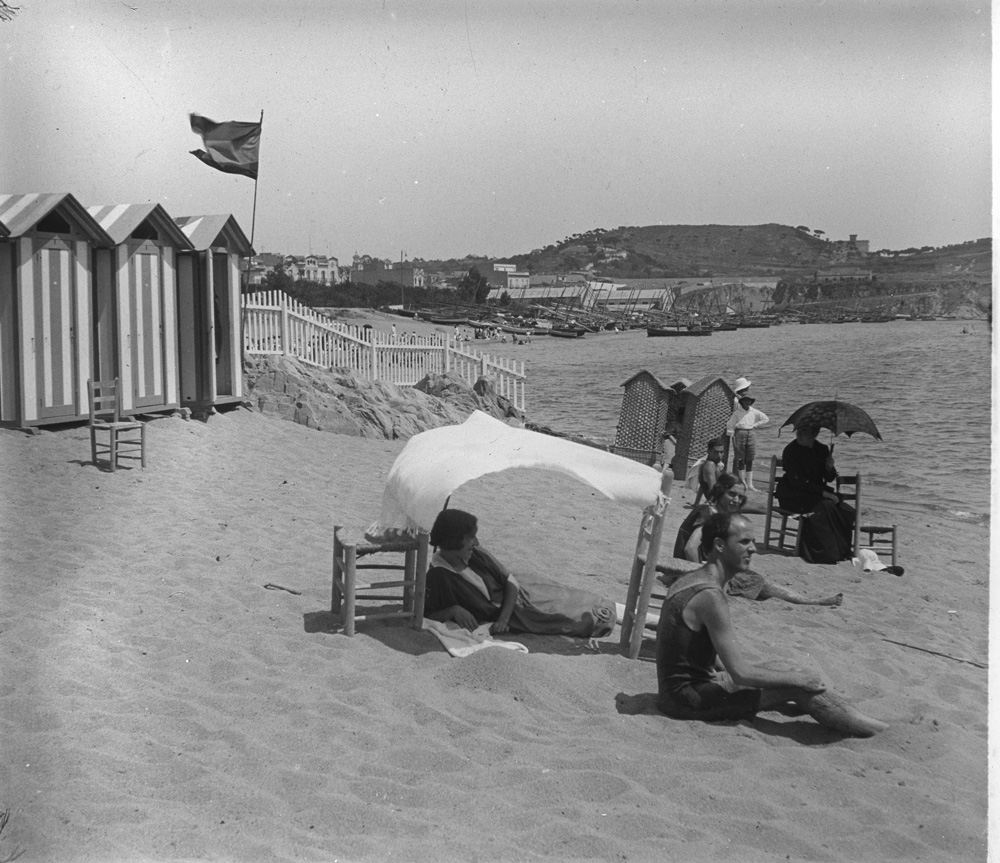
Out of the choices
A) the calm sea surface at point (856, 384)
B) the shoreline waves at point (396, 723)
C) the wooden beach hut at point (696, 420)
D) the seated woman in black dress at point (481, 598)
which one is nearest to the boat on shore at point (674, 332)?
the calm sea surface at point (856, 384)

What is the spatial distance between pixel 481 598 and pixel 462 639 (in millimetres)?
361

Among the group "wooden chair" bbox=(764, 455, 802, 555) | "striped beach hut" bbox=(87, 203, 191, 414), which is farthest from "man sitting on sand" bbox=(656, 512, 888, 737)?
"striped beach hut" bbox=(87, 203, 191, 414)

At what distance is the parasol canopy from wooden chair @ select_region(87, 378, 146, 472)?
6.13 metres

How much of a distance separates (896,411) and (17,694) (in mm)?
31266

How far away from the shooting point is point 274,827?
3.43 metres

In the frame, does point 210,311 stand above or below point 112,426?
above

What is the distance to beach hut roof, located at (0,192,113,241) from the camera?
9852 millimetres

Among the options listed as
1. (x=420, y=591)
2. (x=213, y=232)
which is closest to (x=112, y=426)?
(x=213, y=232)

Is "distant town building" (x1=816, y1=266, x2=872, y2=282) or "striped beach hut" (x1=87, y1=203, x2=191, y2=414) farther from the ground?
"distant town building" (x1=816, y1=266, x2=872, y2=282)

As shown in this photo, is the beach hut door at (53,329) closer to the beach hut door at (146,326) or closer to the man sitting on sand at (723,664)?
the beach hut door at (146,326)

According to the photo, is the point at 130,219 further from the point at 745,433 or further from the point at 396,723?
the point at 396,723

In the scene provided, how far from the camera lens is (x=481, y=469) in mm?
5199

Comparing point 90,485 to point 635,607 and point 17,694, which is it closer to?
point 17,694

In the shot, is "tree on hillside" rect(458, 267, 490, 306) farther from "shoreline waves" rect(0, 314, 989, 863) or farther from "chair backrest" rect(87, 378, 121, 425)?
"shoreline waves" rect(0, 314, 989, 863)
